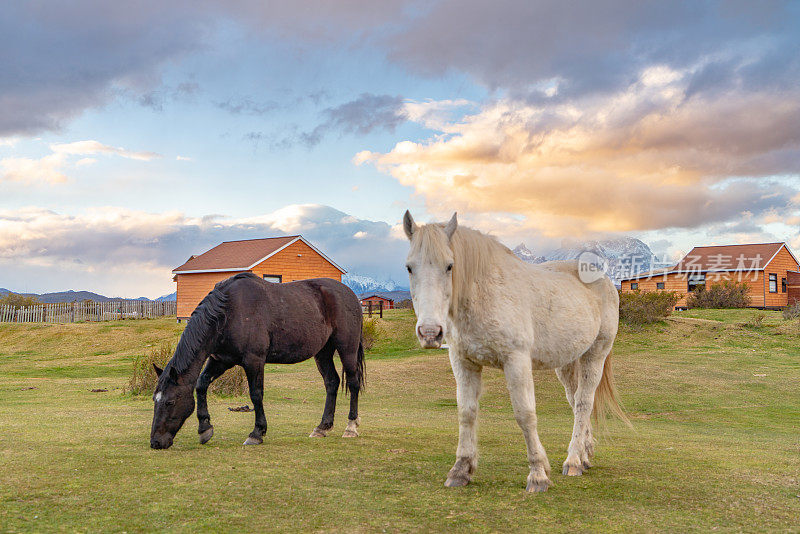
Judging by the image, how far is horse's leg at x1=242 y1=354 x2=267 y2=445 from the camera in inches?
270

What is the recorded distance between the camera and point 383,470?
18.0 feet

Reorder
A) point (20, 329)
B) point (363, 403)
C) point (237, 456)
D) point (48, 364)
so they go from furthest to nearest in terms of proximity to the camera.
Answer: point (20, 329) < point (48, 364) < point (363, 403) < point (237, 456)

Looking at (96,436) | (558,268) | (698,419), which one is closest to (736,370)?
(698,419)

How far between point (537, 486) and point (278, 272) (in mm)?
33032

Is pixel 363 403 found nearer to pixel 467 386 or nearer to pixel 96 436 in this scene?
pixel 96 436

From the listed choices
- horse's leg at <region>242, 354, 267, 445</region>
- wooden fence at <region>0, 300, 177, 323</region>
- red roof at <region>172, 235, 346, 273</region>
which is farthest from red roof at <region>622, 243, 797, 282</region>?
horse's leg at <region>242, 354, 267, 445</region>

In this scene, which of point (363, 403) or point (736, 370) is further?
point (736, 370)

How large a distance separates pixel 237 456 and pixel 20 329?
1204 inches

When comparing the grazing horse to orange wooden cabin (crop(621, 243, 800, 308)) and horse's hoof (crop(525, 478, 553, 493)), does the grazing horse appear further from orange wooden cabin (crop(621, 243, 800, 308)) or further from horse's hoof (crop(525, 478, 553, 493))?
orange wooden cabin (crop(621, 243, 800, 308))

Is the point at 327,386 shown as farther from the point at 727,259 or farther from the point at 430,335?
the point at 727,259

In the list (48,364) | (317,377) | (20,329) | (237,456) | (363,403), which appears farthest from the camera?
(20,329)

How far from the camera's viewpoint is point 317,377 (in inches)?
664

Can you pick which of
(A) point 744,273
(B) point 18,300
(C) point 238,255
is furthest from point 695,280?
(B) point 18,300

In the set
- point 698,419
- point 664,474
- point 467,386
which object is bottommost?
point 698,419
